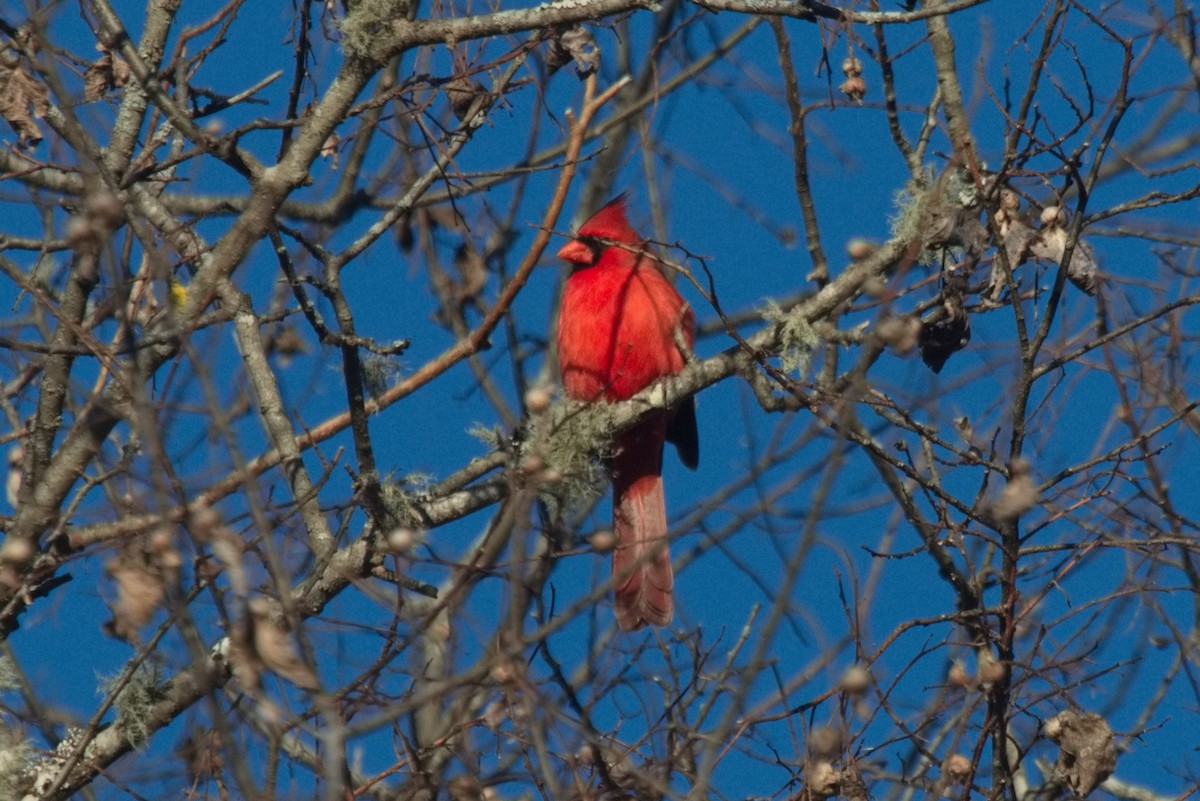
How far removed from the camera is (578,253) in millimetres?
5664

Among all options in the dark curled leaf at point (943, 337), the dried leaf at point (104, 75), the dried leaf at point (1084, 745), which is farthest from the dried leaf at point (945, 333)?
the dried leaf at point (104, 75)

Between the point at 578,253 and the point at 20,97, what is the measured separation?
2.37 metres

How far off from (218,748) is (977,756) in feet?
5.56

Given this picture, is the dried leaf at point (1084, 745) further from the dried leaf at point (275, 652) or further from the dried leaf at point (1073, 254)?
the dried leaf at point (275, 652)

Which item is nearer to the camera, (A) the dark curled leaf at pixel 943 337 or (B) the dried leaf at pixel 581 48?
(A) the dark curled leaf at pixel 943 337

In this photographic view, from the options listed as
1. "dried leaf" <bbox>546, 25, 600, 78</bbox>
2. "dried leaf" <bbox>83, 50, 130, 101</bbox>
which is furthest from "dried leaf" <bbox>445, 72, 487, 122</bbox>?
"dried leaf" <bbox>83, 50, 130, 101</bbox>

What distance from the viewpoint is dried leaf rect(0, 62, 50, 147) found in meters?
3.80

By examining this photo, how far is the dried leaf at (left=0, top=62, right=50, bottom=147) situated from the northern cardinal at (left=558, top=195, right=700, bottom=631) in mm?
1958

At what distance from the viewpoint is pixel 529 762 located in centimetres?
333

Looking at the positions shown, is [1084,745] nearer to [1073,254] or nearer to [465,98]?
[1073,254]

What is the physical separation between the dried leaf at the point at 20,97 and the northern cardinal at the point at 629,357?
1.96 m

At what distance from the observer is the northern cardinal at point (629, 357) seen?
5.32 metres

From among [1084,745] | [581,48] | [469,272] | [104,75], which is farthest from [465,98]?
[1084,745]

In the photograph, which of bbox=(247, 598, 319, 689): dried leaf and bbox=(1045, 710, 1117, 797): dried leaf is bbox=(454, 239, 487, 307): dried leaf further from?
bbox=(247, 598, 319, 689): dried leaf
